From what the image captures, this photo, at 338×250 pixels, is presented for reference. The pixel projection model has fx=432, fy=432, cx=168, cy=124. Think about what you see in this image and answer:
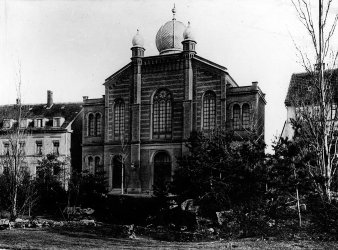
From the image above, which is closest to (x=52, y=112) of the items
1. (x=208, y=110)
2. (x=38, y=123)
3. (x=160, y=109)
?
(x=38, y=123)

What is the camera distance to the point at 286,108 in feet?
152

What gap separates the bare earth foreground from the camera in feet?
52.0

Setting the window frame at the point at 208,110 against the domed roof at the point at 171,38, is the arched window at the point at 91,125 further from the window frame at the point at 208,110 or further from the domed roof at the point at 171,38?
the window frame at the point at 208,110

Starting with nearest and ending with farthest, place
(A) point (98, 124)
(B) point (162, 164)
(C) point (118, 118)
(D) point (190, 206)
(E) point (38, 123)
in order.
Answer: (D) point (190, 206) < (B) point (162, 164) < (C) point (118, 118) < (A) point (98, 124) < (E) point (38, 123)

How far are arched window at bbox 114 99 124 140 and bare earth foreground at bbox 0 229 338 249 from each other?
27.1 m

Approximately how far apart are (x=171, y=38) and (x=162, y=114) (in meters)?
9.48

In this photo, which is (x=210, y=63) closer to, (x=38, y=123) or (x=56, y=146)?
(x=56, y=146)

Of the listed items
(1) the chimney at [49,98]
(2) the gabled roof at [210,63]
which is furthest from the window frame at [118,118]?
(1) the chimney at [49,98]

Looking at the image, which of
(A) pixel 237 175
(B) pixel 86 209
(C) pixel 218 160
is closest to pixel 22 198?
(B) pixel 86 209

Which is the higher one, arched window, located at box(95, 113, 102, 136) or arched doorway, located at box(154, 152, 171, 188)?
arched window, located at box(95, 113, 102, 136)

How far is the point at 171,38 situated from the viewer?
5056 centimetres

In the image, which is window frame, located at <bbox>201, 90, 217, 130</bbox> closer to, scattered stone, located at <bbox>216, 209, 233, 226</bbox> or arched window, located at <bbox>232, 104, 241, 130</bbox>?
arched window, located at <bbox>232, 104, 241, 130</bbox>

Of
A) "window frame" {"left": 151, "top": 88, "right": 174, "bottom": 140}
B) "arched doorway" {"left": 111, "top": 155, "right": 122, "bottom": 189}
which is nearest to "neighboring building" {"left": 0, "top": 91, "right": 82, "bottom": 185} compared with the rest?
"arched doorway" {"left": 111, "top": 155, "right": 122, "bottom": 189}

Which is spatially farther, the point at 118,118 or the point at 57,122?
the point at 57,122
